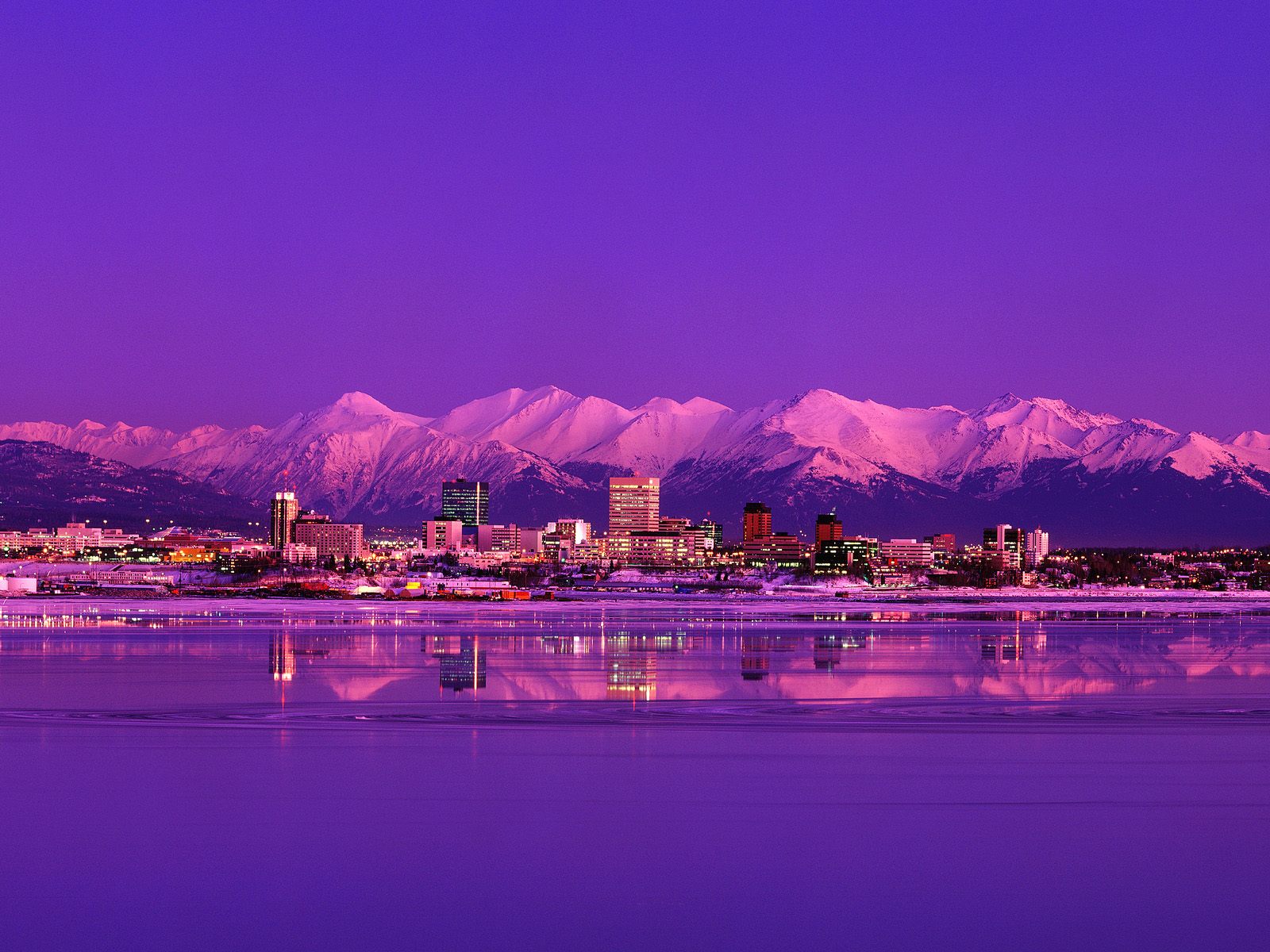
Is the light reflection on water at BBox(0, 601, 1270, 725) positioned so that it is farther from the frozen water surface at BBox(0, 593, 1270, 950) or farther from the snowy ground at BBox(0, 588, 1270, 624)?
the snowy ground at BBox(0, 588, 1270, 624)

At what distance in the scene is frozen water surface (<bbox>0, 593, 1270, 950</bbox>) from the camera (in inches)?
427

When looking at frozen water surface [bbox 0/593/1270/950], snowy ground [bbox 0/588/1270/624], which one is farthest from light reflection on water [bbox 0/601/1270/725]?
snowy ground [bbox 0/588/1270/624]

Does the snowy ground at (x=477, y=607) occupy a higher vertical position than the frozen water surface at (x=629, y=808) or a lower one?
lower

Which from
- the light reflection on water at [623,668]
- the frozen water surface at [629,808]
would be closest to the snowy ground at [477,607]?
the light reflection on water at [623,668]

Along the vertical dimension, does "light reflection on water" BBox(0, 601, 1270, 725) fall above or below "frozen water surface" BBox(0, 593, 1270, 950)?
below

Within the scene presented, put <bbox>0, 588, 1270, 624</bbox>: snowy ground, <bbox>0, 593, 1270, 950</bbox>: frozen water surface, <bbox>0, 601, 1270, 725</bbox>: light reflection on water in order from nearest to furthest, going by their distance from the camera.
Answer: <bbox>0, 593, 1270, 950</bbox>: frozen water surface, <bbox>0, 601, 1270, 725</bbox>: light reflection on water, <bbox>0, 588, 1270, 624</bbox>: snowy ground

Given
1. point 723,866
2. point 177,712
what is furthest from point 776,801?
point 177,712

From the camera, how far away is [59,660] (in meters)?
34.0

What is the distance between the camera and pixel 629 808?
48.7ft

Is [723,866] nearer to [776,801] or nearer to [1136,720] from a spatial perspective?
[776,801]

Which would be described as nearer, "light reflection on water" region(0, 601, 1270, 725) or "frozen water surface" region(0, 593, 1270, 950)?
"frozen water surface" region(0, 593, 1270, 950)

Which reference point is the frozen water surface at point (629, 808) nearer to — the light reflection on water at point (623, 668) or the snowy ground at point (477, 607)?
the light reflection on water at point (623, 668)

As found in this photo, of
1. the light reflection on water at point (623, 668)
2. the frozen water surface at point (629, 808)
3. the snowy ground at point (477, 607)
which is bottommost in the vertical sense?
the snowy ground at point (477, 607)

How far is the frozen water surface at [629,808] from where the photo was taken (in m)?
10.9
